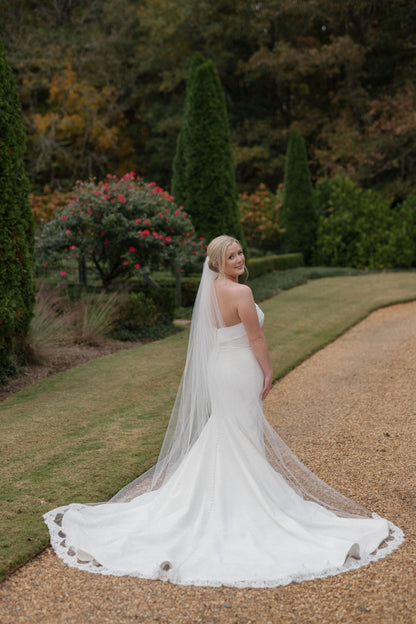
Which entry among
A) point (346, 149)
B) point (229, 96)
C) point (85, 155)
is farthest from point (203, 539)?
point (229, 96)

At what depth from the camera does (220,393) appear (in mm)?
3742

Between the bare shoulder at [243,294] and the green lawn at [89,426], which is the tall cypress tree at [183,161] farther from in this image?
the bare shoulder at [243,294]

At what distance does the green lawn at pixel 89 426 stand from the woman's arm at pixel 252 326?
141cm

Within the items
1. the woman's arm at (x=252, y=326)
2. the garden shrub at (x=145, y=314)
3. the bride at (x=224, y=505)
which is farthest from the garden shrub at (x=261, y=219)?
the woman's arm at (x=252, y=326)

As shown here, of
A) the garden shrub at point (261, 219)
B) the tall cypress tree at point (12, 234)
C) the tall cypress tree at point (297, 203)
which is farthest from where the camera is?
the tall cypress tree at point (297, 203)

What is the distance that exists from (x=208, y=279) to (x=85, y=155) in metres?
25.0

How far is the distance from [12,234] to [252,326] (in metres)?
4.36

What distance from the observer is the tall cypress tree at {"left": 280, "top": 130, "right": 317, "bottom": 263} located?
21.6 metres

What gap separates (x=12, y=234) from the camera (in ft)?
23.3

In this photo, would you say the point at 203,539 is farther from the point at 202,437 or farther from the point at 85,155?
the point at 85,155

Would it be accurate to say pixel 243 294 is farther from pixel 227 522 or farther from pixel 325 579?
pixel 325 579

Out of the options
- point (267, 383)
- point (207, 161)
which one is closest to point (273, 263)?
point (207, 161)

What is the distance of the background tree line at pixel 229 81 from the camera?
2475cm

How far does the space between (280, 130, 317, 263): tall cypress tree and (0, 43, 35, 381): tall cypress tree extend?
49.5 ft
